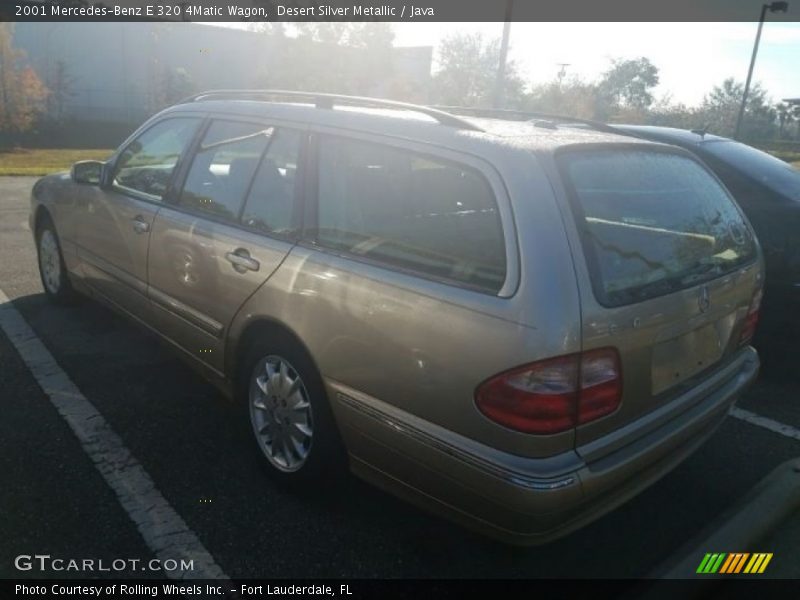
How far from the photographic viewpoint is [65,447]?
330 cm

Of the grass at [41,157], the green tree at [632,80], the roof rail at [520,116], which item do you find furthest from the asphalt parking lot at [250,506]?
the green tree at [632,80]

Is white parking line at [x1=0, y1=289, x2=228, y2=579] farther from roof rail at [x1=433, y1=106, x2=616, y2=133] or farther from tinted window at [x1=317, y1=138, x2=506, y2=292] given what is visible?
roof rail at [x1=433, y1=106, x2=616, y2=133]

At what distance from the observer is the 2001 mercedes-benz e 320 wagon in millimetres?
2137

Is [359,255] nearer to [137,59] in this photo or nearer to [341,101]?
[341,101]

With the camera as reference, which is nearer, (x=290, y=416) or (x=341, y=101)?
(x=290, y=416)

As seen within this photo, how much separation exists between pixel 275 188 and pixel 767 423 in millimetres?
3162

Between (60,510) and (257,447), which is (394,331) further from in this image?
(60,510)

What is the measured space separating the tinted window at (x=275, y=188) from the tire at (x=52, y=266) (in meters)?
2.74

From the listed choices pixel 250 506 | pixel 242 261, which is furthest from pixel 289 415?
pixel 242 261

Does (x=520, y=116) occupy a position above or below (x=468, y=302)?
above

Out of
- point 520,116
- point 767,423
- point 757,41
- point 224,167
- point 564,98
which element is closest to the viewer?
point 520,116

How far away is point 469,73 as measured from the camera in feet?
142

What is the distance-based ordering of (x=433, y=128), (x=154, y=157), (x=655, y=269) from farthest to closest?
(x=154, y=157) → (x=433, y=128) → (x=655, y=269)

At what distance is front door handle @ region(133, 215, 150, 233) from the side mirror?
0.82 metres
